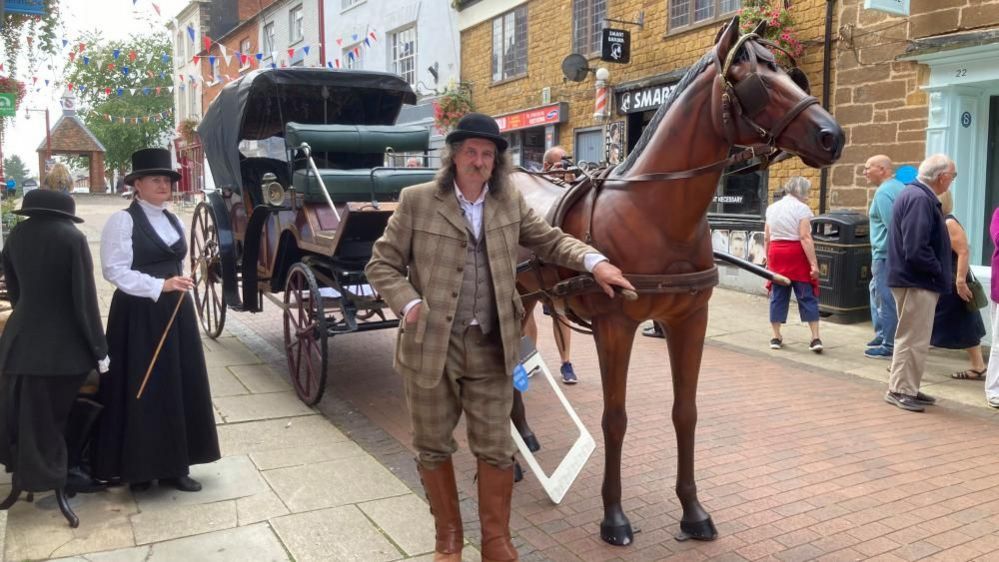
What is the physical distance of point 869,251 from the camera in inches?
363

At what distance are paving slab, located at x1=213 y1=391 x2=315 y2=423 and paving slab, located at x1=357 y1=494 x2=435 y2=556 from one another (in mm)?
1889

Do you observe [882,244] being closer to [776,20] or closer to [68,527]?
[776,20]

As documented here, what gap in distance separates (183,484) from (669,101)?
3359 millimetres

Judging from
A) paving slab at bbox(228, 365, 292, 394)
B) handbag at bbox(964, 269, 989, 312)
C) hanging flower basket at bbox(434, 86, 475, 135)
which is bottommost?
paving slab at bbox(228, 365, 292, 394)

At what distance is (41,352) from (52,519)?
34.6 inches

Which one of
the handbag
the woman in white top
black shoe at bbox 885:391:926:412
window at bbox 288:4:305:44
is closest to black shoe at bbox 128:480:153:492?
black shoe at bbox 885:391:926:412

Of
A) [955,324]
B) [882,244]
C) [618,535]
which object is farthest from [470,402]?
[882,244]

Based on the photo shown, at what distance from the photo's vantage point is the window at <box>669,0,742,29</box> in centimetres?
1170

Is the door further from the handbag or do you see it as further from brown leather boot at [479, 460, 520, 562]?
brown leather boot at [479, 460, 520, 562]

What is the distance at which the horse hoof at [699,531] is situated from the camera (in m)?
3.63

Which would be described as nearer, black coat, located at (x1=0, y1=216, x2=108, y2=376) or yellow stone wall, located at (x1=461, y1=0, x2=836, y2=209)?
black coat, located at (x1=0, y1=216, x2=108, y2=376)

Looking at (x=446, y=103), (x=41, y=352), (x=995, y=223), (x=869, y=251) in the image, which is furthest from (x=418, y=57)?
(x=41, y=352)

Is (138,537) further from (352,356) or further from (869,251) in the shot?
(869,251)

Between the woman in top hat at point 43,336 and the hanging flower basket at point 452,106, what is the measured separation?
1514 cm
